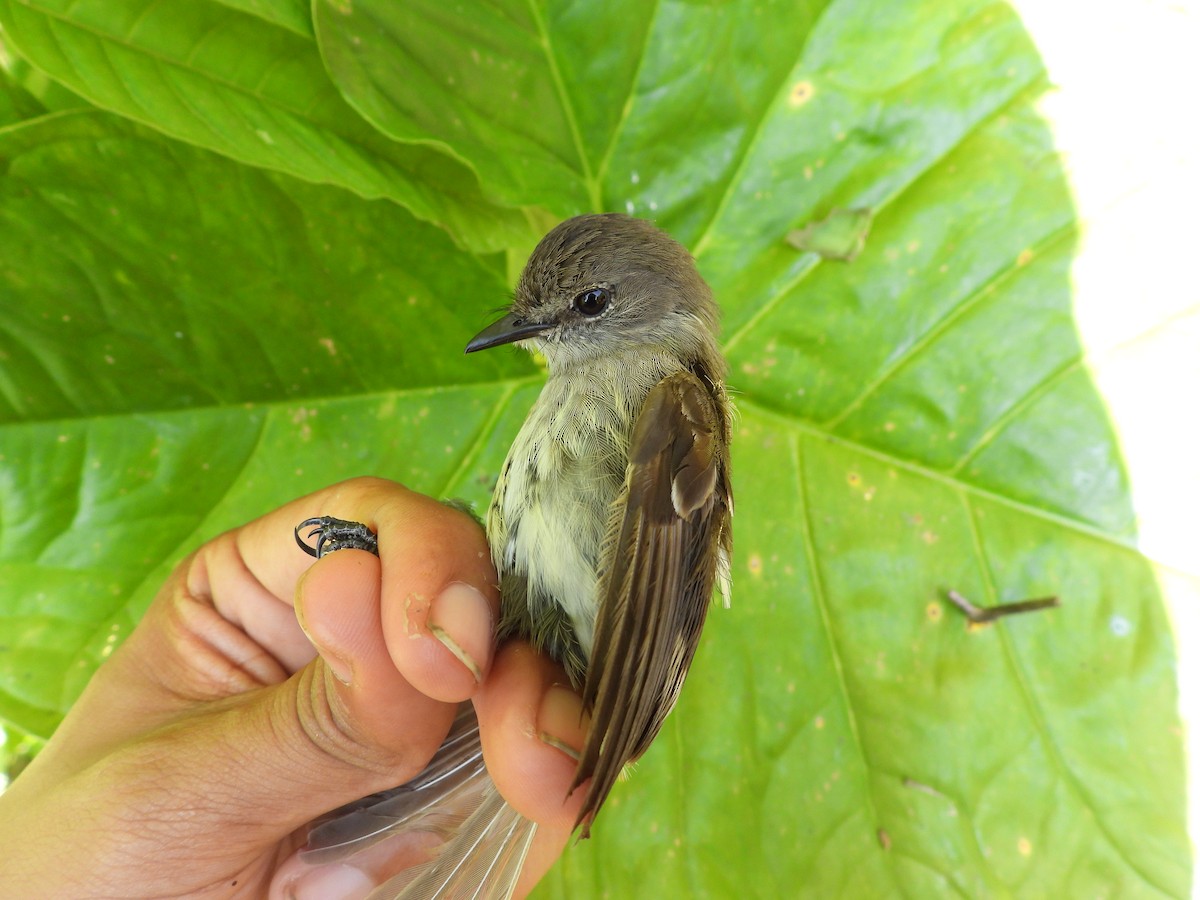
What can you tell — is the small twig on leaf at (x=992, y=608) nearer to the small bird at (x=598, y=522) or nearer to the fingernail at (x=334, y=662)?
the small bird at (x=598, y=522)

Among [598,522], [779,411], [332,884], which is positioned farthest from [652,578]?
[779,411]

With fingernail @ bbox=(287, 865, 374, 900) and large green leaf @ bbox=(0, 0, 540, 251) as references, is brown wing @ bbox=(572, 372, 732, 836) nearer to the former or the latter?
fingernail @ bbox=(287, 865, 374, 900)

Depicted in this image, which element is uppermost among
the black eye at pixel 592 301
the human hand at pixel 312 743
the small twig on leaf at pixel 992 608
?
the black eye at pixel 592 301

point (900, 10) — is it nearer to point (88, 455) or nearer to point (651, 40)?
point (651, 40)

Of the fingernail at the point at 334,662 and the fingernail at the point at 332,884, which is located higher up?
the fingernail at the point at 334,662

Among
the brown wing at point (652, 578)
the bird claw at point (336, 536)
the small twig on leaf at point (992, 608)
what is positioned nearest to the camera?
the brown wing at point (652, 578)

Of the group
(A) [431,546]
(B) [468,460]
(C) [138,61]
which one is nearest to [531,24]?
(C) [138,61]

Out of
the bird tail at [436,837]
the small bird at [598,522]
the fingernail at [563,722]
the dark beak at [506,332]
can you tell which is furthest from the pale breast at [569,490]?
the bird tail at [436,837]
